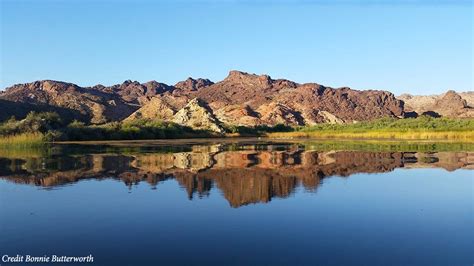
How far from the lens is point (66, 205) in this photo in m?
11.8

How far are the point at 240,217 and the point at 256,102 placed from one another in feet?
469

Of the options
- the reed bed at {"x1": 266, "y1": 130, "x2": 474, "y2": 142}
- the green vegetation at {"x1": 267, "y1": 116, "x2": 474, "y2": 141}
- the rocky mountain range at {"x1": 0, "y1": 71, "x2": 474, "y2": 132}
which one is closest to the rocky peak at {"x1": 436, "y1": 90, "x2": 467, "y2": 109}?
the rocky mountain range at {"x1": 0, "y1": 71, "x2": 474, "y2": 132}

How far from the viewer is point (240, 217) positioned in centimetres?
1046

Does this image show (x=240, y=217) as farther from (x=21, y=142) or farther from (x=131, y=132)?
(x=131, y=132)

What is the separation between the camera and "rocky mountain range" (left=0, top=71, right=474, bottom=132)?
12375 centimetres

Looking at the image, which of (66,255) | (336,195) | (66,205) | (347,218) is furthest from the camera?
(336,195)

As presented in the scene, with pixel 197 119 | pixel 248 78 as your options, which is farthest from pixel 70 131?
pixel 248 78

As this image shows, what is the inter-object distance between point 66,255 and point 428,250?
20.0ft

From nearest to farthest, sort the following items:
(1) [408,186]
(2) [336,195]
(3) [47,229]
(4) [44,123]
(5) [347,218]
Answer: (3) [47,229] → (5) [347,218] → (2) [336,195] → (1) [408,186] → (4) [44,123]

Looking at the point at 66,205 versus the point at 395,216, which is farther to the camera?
the point at 66,205

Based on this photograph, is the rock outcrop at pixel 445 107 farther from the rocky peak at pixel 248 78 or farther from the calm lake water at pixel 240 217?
the calm lake water at pixel 240 217

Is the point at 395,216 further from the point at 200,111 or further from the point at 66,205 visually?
the point at 200,111

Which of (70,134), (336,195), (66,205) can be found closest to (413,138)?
(70,134)

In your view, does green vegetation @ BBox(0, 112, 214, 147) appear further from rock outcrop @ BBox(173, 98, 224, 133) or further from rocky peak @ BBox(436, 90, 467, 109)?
rocky peak @ BBox(436, 90, 467, 109)
